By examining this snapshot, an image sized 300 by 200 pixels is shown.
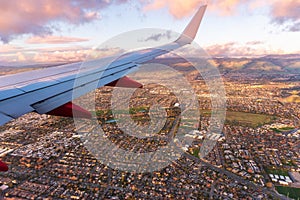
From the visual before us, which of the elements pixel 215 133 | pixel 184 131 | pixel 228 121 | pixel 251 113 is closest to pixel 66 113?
pixel 184 131

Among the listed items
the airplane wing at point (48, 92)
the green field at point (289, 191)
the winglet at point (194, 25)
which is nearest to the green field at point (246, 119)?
the green field at point (289, 191)

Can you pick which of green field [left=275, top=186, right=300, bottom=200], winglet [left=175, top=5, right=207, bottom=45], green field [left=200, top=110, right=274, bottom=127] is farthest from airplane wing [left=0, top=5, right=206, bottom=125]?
green field [left=200, top=110, right=274, bottom=127]

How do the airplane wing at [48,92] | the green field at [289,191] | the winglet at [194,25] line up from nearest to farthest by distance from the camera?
the airplane wing at [48,92] < the winglet at [194,25] < the green field at [289,191]

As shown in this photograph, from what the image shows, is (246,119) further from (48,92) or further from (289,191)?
(48,92)

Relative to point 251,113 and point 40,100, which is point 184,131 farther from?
point 40,100

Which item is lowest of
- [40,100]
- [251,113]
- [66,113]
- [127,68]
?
[251,113]

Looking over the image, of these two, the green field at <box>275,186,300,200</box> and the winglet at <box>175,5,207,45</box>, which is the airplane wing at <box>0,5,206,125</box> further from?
the green field at <box>275,186,300,200</box>

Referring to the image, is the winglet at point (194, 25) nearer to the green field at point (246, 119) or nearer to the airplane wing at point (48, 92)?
the airplane wing at point (48, 92)
